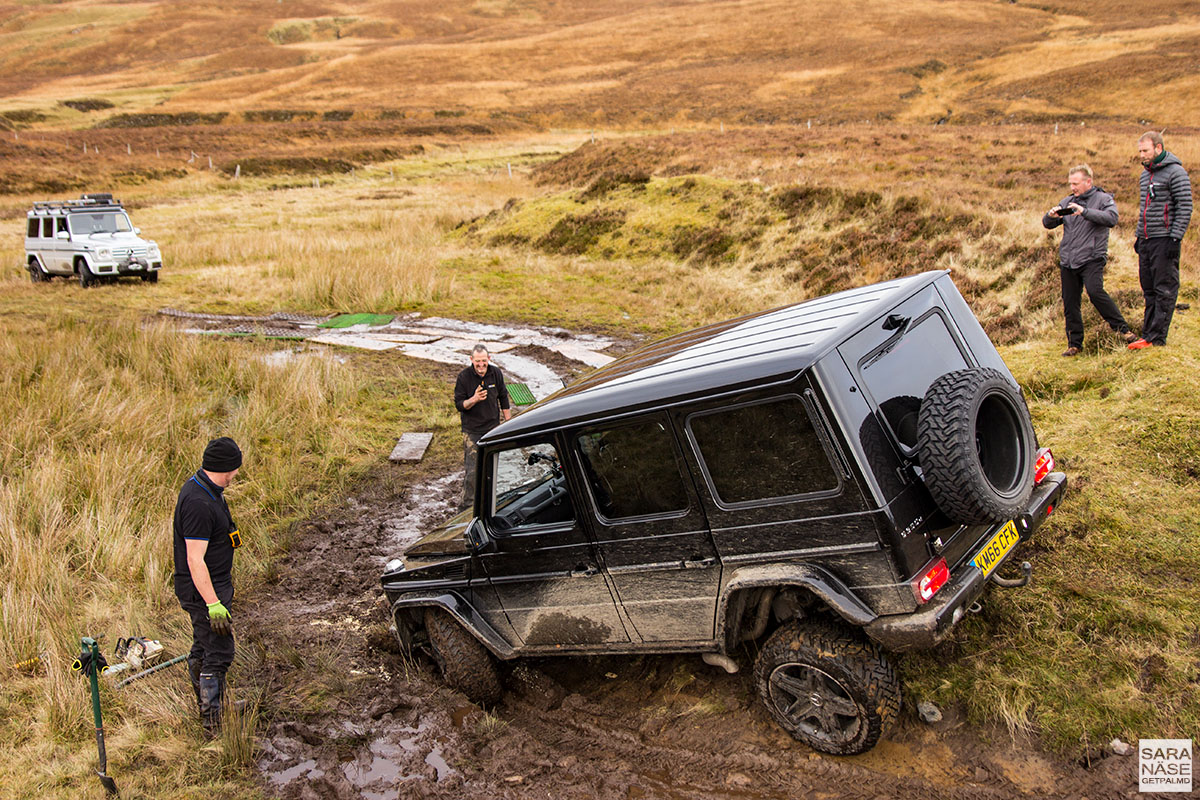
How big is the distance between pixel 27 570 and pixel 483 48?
91.3 meters

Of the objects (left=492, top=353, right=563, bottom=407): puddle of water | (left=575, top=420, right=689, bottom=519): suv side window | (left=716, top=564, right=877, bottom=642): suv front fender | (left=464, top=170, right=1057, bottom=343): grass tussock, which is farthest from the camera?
(left=464, top=170, right=1057, bottom=343): grass tussock

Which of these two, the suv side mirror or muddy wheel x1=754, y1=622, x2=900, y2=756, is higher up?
the suv side mirror

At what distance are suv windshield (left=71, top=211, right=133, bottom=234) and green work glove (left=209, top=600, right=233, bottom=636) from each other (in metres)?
19.5

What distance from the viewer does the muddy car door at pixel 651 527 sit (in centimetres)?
395

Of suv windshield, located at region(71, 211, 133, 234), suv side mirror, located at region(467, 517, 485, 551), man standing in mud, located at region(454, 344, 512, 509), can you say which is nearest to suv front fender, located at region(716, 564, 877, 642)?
suv side mirror, located at region(467, 517, 485, 551)

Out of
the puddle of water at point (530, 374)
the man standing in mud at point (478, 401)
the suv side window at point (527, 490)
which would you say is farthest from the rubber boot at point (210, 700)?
the puddle of water at point (530, 374)

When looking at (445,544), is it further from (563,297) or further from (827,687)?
(563,297)

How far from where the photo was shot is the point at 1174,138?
25.1 m

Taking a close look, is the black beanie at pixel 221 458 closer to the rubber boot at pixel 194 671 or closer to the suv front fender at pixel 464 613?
A: the rubber boot at pixel 194 671

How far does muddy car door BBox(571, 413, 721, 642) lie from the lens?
13.0ft

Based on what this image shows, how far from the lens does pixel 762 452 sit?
146 inches

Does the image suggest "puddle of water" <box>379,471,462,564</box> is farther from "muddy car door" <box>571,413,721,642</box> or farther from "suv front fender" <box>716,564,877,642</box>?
"suv front fender" <box>716,564,877,642</box>

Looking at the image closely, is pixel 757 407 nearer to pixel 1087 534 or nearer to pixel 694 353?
pixel 694 353

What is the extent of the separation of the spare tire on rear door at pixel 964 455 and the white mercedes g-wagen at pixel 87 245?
68.6 ft
